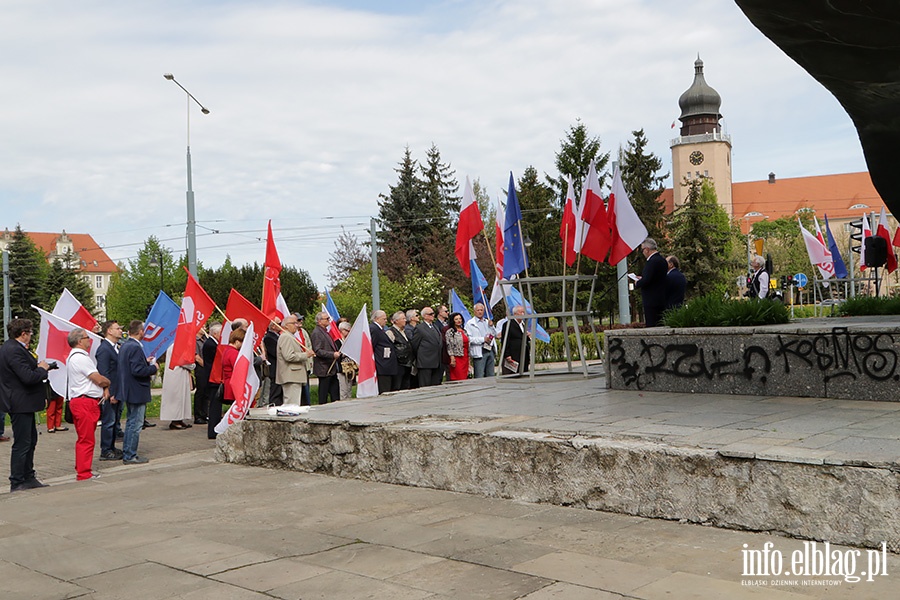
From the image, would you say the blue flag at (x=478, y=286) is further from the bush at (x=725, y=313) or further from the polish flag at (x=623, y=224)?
the bush at (x=725, y=313)

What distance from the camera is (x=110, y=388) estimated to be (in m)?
11.7

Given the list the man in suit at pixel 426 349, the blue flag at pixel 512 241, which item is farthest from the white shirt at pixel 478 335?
the blue flag at pixel 512 241

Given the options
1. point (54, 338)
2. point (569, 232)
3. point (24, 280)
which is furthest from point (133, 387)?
point (24, 280)

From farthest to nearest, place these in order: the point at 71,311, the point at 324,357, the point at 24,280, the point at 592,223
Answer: the point at 24,280 → the point at 324,357 → the point at 71,311 → the point at 592,223

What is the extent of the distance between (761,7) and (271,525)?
16.8 ft

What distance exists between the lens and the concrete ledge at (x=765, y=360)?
25.3 ft

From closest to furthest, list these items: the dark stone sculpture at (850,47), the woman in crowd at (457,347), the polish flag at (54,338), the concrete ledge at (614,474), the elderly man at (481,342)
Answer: the concrete ledge at (614,474) → the dark stone sculpture at (850,47) → the polish flag at (54,338) → the woman in crowd at (457,347) → the elderly man at (481,342)

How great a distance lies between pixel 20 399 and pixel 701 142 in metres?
112

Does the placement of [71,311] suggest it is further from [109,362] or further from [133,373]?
[133,373]

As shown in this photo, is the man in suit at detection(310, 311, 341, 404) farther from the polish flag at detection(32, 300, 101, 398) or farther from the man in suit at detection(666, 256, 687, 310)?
the man in suit at detection(666, 256, 687, 310)

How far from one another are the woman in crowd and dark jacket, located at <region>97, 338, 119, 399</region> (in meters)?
6.04

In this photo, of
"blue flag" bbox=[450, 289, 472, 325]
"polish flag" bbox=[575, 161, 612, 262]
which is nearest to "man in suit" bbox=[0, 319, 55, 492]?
"polish flag" bbox=[575, 161, 612, 262]

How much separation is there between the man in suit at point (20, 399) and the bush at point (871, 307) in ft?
34.4

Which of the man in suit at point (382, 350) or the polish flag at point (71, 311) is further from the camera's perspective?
the man in suit at point (382, 350)
